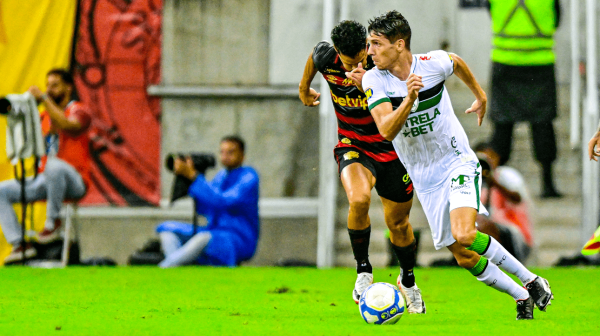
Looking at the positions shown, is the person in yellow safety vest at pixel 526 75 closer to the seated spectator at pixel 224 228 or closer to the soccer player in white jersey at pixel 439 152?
the seated spectator at pixel 224 228

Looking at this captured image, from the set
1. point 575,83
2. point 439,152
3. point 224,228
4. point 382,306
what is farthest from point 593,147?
point 575,83

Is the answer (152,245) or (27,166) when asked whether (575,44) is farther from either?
(27,166)

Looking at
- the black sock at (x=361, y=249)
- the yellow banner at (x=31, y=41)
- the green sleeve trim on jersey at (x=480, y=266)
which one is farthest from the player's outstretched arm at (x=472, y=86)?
the yellow banner at (x=31, y=41)

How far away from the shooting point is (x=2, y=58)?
12.4 m

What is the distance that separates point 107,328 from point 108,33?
9.42 metres

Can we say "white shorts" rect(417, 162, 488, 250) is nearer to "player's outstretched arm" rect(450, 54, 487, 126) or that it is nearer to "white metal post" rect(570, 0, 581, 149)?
"player's outstretched arm" rect(450, 54, 487, 126)

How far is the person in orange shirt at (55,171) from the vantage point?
1053 centimetres

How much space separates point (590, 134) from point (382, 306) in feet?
22.2

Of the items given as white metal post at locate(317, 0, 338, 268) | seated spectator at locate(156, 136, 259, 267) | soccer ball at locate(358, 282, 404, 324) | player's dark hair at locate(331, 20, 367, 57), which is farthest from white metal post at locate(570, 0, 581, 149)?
soccer ball at locate(358, 282, 404, 324)

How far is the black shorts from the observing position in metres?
6.42

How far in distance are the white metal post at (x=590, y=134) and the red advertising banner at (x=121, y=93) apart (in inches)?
243

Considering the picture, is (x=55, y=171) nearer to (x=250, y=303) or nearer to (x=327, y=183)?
(x=327, y=183)

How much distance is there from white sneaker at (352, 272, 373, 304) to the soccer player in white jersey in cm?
70

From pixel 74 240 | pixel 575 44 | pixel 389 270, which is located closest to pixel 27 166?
pixel 74 240
